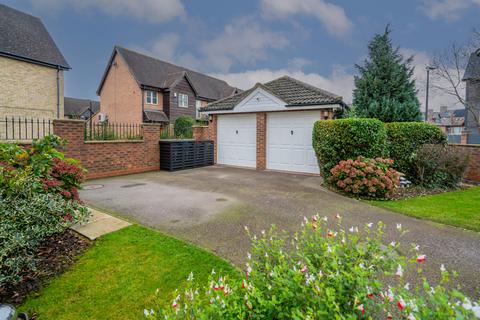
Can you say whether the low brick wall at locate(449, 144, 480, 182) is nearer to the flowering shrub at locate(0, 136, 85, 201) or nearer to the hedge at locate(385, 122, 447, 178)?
the hedge at locate(385, 122, 447, 178)

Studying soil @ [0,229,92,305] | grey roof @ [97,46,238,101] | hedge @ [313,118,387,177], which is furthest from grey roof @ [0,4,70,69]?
hedge @ [313,118,387,177]

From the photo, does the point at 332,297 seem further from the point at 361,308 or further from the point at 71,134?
the point at 71,134

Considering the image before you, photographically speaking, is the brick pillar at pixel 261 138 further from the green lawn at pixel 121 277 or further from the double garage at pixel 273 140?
the green lawn at pixel 121 277

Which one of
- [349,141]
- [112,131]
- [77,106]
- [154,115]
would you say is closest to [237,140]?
[112,131]

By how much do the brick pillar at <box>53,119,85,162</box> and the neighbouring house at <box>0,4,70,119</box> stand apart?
34.5ft

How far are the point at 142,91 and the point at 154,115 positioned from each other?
87.5 inches

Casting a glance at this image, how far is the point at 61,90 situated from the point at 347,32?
60.9 ft

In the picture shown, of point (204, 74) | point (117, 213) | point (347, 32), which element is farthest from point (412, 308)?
point (204, 74)

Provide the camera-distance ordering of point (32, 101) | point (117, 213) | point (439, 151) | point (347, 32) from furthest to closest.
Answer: point (32, 101) → point (347, 32) → point (439, 151) → point (117, 213)

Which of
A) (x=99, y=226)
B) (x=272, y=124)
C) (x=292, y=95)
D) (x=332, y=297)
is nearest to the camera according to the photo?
(x=332, y=297)

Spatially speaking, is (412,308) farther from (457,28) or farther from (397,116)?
(457,28)

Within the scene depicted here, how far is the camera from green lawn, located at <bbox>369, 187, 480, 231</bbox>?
4.88 metres

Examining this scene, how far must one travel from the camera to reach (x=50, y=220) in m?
3.28

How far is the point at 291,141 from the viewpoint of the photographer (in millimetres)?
10828
